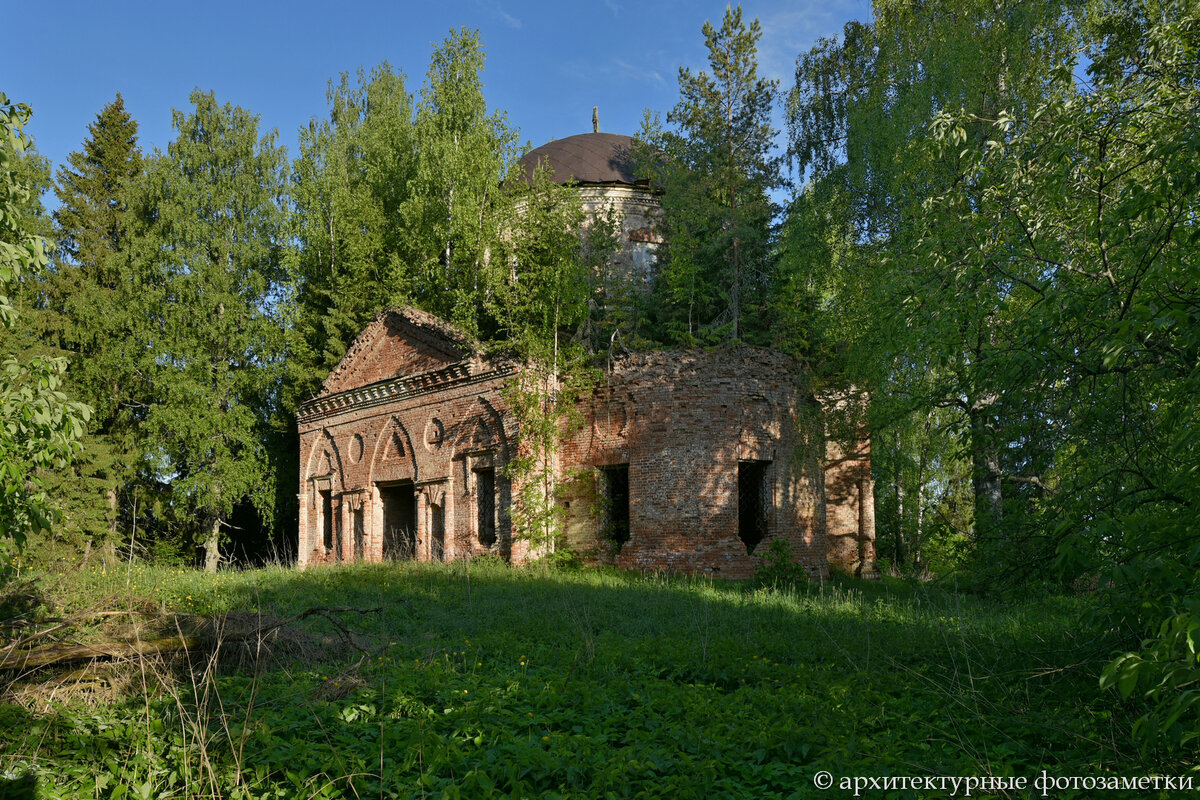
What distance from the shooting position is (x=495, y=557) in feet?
52.4

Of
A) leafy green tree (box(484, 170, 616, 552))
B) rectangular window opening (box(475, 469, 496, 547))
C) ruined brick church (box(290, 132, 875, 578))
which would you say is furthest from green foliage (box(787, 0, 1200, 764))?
rectangular window opening (box(475, 469, 496, 547))

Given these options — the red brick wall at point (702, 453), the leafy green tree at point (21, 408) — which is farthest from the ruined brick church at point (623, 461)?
the leafy green tree at point (21, 408)

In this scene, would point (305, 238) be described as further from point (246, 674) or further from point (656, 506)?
point (246, 674)

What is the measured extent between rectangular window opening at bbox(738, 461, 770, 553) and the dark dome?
10.5 m

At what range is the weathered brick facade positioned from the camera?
14867 millimetres

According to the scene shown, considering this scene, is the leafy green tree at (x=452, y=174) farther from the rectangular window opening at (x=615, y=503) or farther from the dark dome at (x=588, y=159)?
the rectangular window opening at (x=615, y=503)

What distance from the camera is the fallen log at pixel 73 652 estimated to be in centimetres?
562

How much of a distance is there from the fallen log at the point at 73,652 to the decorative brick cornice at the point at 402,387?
34.5ft

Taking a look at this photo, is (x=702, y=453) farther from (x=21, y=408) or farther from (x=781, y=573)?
(x=21, y=408)

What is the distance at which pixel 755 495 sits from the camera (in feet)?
52.1

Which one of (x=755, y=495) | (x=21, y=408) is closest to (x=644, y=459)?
(x=755, y=495)

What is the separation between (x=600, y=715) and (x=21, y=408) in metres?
Answer: 4.61

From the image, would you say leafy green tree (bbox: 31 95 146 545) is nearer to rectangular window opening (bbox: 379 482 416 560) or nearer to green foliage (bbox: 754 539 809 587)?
rectangular window opening (bbox: 379 482 416 560)

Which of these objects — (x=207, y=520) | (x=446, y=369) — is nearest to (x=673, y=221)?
(x=446, y=369)
